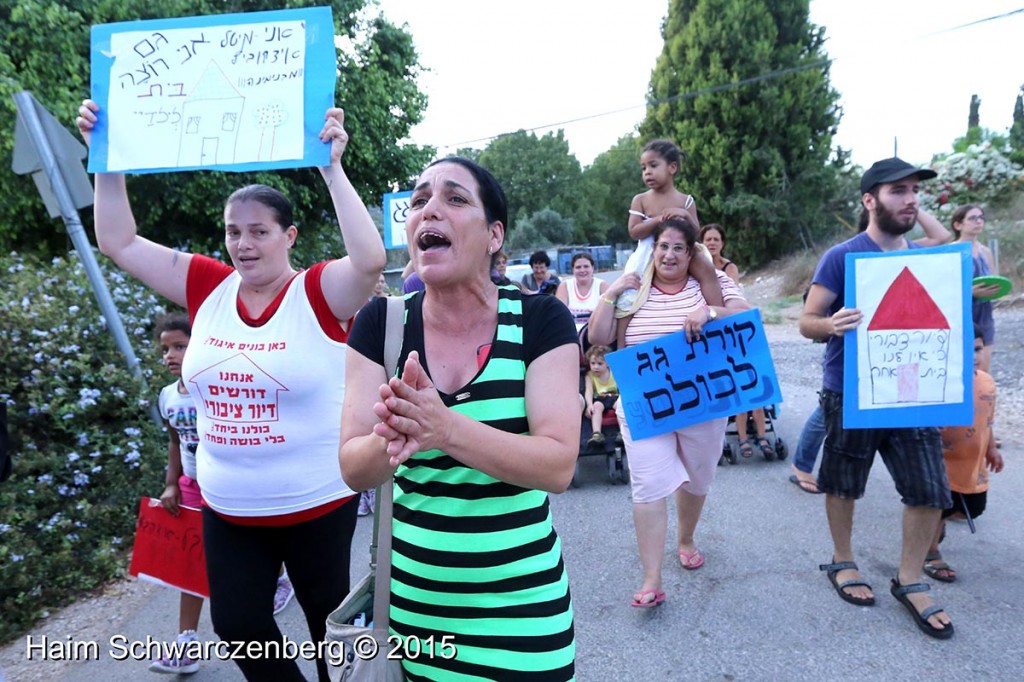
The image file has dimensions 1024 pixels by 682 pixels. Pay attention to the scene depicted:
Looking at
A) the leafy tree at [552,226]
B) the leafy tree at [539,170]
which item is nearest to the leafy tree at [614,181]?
the leafy tree at [539,170]

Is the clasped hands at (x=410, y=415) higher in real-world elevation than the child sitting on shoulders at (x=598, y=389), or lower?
higher

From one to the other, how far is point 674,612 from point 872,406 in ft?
4.71

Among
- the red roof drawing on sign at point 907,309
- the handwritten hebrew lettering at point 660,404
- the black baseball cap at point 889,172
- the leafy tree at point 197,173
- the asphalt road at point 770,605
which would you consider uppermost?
the leafy tree at point 197,173

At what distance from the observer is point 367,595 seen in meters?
1.74

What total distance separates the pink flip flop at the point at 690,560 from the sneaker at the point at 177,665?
2.64 m

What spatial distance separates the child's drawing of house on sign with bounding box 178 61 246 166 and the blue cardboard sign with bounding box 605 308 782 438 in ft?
6.95

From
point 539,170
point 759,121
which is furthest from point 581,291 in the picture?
point 539,170

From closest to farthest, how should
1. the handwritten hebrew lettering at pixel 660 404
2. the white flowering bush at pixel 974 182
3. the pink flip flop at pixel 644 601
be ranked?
the pink flip flop at pixel 644 601, the handwritten hebrew lettering at pixel 660 404, the white flowering bush at pixel 974 182

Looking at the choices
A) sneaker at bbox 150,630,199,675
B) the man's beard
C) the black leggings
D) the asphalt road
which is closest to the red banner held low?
sneaker at bbox 150,630,199,675

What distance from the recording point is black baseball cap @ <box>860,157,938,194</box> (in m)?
3.07

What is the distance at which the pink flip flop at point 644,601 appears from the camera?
11.0 ft

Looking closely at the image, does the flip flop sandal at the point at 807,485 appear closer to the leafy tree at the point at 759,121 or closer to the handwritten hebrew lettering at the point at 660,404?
the handwritten hebrew lettering at the point at 660,404

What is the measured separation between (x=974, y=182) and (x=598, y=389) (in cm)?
1758

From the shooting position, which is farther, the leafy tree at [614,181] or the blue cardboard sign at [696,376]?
the leafy tree at [614,181]
